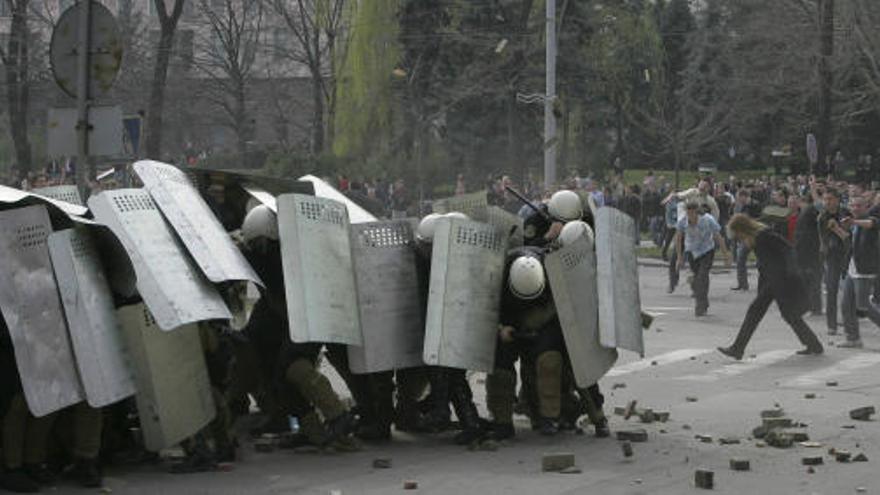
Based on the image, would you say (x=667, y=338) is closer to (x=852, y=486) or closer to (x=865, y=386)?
(x=865, y=386)

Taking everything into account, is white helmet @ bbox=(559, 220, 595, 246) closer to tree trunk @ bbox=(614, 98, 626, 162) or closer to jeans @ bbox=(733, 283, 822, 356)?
jeans @ bbox=(733, 283, 822, 356)

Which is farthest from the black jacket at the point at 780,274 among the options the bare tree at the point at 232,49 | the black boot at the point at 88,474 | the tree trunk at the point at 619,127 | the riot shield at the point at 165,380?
the tree trunk at the point at 619,127

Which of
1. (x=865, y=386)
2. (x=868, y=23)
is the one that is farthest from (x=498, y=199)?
(x=865, y=386)

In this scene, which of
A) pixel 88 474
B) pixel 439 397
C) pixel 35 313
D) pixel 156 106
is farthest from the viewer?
pixel 156 106

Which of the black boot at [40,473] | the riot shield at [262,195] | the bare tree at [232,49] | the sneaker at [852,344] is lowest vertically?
the sneaker at [852,344]

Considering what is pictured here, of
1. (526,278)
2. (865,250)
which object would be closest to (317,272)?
(526,278)

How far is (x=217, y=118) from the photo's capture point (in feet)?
200

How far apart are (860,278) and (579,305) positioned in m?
7.57

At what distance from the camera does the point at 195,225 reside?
853 centimetres

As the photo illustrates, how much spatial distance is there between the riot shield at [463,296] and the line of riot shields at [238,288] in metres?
0.01

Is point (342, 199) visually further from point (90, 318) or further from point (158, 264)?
point (90, 318)

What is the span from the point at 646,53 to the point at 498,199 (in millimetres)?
24250

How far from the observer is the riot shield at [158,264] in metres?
7.76

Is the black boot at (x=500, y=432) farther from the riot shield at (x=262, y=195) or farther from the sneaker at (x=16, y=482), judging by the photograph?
the sneaker at (x=16, y=482)
